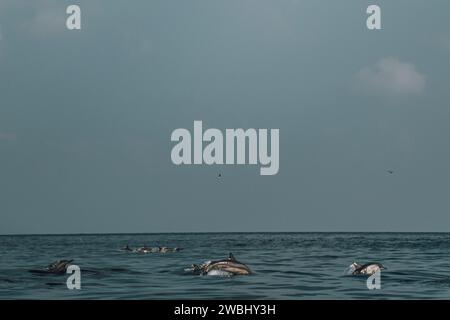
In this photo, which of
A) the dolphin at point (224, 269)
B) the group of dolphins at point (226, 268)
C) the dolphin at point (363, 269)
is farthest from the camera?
the dolphin at point (224, 269)

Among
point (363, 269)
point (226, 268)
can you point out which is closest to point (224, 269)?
point (226, 268)

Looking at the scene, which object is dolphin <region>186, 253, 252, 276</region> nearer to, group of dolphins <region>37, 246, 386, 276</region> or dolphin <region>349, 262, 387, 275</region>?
group of dolphins <region>37, 246, 386, 276</region>

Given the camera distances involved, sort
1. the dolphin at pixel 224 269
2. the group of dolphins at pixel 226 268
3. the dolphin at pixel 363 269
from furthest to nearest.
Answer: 1. the dolphin at pixel 224 269
2. the group of dolphins at pixel 226 268
3. the dolphin at pixel 363 269

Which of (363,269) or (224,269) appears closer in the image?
(363,269)

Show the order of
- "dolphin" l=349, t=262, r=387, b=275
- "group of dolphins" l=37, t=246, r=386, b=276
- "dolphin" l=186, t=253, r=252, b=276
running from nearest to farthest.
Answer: "dolphin" l=349, t=262, r=387, b=275
"group of dolphins" l=37, t=246, r=386, b=276
"dolphin" l=186, t=253, r=252, b=276

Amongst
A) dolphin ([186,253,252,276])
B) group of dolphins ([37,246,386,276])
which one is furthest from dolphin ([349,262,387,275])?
dolphin ([186,253,252,276])

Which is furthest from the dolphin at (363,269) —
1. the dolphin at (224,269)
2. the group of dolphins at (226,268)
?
the dolphin at (224,269)

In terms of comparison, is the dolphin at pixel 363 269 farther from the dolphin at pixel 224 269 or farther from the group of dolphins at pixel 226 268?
the dolphin at pixel 224 269

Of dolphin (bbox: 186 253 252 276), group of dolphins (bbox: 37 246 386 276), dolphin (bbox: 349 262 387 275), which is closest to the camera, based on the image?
dolphin (bbox: 349 262 387 275)

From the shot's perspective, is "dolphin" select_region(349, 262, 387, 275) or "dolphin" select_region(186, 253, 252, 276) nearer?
"dolphin" select_region(349, 262, 387, 275)

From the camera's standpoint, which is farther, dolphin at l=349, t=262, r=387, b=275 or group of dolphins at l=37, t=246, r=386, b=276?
group of dolphins at l=37, t=246, r=386, b=276

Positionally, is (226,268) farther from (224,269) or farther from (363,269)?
(363,269)
